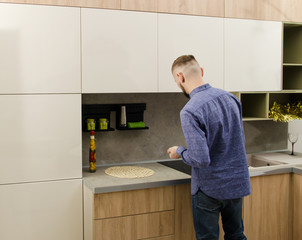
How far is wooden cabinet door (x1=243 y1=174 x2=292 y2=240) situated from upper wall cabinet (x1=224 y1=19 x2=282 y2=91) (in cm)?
72

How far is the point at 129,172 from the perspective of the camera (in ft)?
9.36

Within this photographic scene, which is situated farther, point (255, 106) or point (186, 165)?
point (255, 106)

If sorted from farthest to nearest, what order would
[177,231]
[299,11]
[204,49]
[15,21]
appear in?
[299,11], [204,49], [177,231], [15,21]

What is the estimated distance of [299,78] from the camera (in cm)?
353

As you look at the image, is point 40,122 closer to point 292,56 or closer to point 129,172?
point 129,172

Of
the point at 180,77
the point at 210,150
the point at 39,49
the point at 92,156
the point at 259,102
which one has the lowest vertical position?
the point at 92,156

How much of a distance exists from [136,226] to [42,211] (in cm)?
60

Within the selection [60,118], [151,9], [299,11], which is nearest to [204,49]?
[151,9]

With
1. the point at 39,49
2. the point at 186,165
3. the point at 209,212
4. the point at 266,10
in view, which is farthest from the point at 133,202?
the point at 266,10

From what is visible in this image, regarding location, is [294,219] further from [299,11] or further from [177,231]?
[299,11]

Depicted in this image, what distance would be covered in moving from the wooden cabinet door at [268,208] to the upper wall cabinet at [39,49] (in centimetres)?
144

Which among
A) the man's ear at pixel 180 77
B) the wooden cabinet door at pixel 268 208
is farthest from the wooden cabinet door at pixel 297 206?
the man's ear at pixel 180 77

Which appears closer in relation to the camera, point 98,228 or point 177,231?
point 98,228

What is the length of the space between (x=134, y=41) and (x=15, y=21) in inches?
30.2
